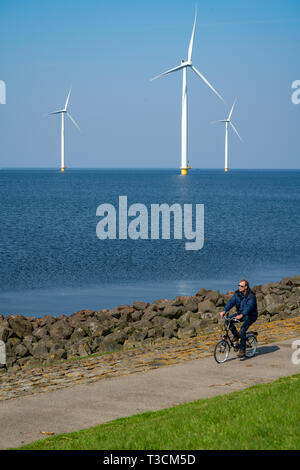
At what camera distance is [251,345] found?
17.4 m

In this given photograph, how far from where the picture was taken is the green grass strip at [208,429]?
975 centimetres

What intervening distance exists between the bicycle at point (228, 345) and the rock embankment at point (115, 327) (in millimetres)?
4787

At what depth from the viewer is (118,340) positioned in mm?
22312

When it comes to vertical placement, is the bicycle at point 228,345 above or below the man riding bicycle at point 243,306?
below

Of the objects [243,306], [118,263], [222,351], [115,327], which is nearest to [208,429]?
[222,351]

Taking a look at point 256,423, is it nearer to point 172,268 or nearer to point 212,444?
point 212,444

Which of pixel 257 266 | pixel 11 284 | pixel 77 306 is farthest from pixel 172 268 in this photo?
pixel 77 306

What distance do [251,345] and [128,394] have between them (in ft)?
15.2

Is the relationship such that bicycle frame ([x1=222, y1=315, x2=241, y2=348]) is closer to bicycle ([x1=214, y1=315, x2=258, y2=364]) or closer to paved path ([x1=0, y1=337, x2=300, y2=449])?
bicycle ([x1=214, y1=315, x2=258, y2=364])

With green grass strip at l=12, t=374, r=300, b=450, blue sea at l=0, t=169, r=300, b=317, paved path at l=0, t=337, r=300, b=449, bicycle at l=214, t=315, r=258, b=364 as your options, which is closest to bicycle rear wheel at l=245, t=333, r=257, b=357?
bicycle at l=214, t=315, r=258, b=364

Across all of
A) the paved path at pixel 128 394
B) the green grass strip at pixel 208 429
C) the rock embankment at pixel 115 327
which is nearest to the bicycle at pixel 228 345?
the paved path at pixel 128 394

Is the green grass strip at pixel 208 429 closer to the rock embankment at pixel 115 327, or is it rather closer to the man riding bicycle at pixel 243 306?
the man riding bicycle at pixel 243 306

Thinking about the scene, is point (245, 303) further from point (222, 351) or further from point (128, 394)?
point (128, 394)

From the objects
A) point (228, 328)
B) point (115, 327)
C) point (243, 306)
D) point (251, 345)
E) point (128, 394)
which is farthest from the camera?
point (115, 327)
